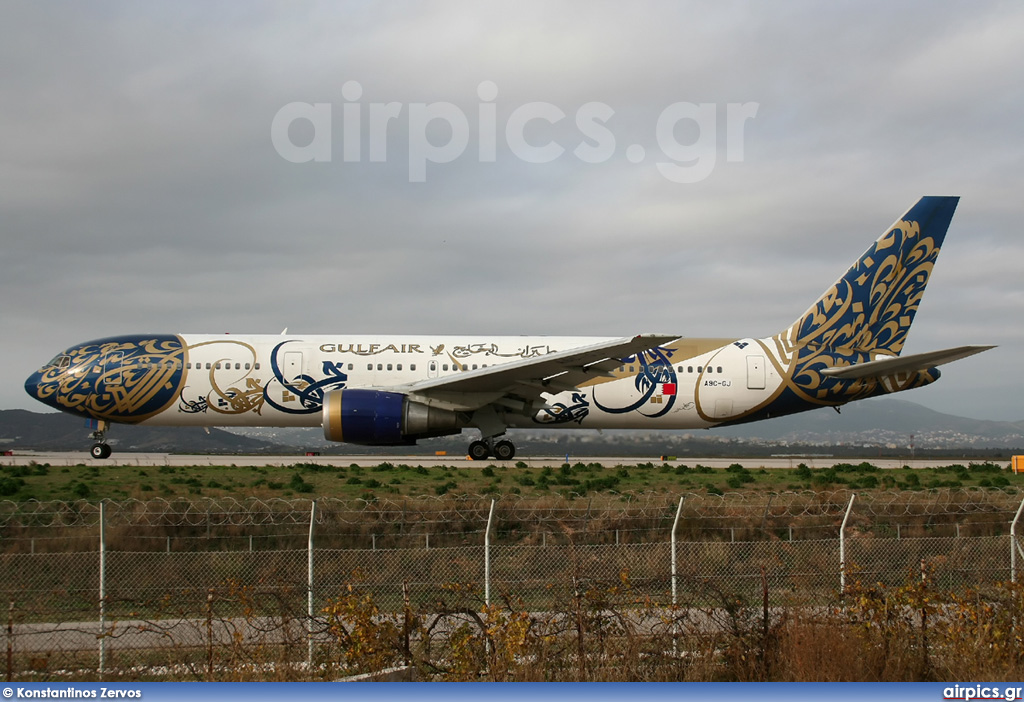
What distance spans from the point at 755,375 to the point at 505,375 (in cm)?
925

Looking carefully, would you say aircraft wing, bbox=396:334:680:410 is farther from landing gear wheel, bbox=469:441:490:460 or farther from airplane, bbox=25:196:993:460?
landing gear wheel, bbox=469:441:490:460

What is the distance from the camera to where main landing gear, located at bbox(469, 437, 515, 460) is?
26.1 m

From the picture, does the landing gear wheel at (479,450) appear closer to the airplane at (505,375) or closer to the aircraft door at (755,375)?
the airplane at (505,375)

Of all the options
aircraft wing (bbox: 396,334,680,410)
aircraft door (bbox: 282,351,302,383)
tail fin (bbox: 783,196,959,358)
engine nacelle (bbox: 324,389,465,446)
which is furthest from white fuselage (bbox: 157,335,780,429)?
tail fin (bbox: 783,196,959,358)

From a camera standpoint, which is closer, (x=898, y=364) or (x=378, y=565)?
(x=378, y=565)

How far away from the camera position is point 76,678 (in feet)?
24.3

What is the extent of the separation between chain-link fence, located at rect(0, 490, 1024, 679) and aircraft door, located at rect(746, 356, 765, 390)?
1105 cm

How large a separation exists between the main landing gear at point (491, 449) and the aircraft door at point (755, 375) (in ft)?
27.0

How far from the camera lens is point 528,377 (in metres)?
24.0

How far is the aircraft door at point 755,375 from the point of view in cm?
2766

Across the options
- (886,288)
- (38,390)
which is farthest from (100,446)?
(886,288)

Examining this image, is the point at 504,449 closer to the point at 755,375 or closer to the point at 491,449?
the point at 491,449

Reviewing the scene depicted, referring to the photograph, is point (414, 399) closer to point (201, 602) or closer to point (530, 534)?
point (530, 534)

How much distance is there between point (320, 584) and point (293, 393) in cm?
1546
